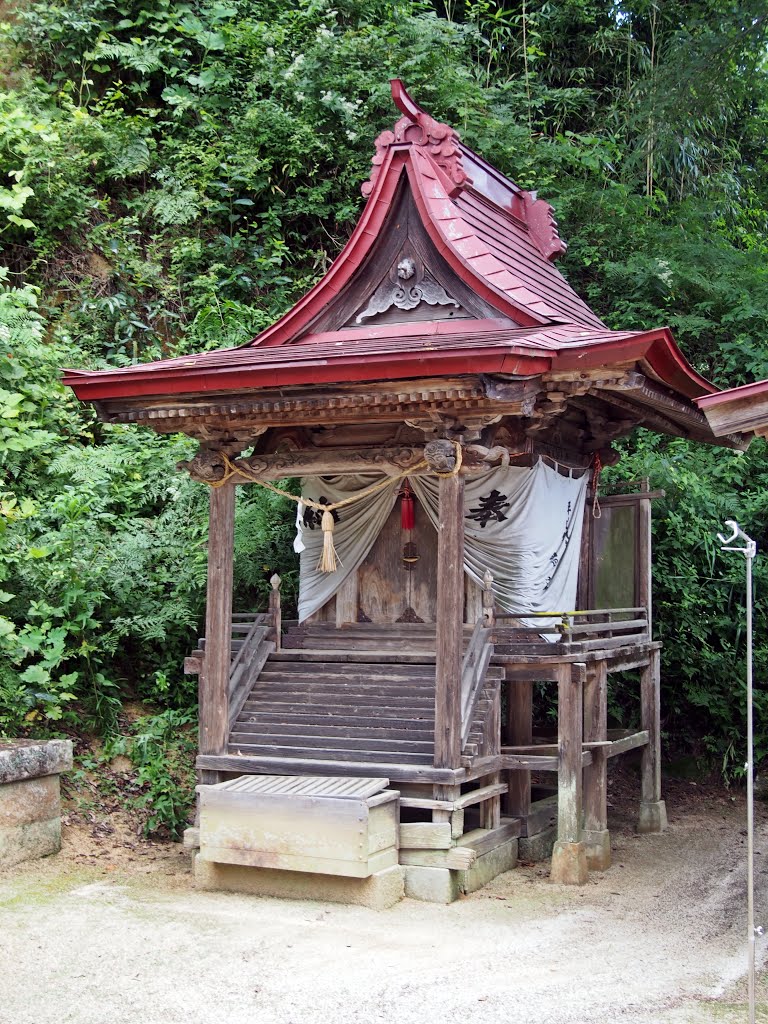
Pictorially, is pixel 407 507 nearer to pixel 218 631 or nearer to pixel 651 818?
pixel 218 631

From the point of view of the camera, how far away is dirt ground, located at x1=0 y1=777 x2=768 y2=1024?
5773mm

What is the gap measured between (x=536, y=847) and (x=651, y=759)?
206cm

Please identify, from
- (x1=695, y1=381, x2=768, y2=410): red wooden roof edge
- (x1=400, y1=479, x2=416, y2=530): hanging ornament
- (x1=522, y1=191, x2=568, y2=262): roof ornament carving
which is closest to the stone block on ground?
(x1=400, y1=479, x2=416, y2=530): hanging ornament

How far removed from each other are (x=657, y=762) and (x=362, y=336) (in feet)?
17.7

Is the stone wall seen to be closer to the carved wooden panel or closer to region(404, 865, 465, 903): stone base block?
region(404, 865, 465, 903): stone base block

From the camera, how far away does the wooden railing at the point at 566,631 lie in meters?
8.82

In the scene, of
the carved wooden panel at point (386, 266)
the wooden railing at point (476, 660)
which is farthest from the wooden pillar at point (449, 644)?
the carved wooden panel at point (386, 266)

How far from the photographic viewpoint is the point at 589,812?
9516 millimetres

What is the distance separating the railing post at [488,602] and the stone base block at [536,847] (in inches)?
77.1

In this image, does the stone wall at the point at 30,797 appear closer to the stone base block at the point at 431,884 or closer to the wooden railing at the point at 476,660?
the stone base block at the point at 431,884

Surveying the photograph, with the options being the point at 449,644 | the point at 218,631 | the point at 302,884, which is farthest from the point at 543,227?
the point at 302,884

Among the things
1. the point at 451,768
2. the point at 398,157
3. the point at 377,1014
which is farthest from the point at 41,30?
the point at 377,1014

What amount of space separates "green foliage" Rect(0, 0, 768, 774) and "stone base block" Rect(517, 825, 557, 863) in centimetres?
353

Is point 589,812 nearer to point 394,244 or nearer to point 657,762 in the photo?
point 657,762
